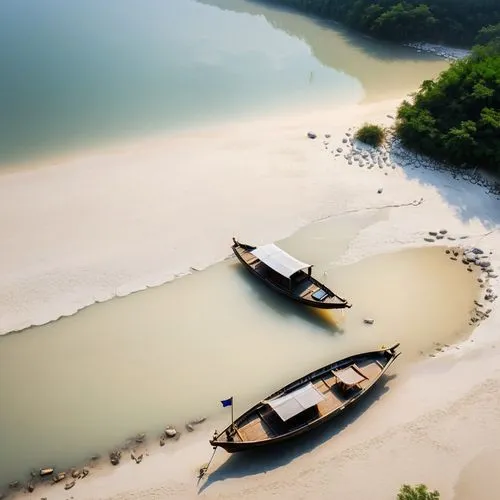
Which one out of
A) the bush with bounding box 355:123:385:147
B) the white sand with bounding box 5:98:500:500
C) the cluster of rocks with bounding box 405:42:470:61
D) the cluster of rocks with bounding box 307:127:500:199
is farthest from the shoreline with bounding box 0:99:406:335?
the cluster of rocks with bounding box 405:42:470:61

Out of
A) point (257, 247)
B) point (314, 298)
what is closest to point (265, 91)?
point (257, 247)

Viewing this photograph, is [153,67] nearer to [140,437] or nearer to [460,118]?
[460,118]

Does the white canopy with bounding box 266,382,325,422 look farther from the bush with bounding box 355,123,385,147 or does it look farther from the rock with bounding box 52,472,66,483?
the bush with bounding box 355,123,385,147

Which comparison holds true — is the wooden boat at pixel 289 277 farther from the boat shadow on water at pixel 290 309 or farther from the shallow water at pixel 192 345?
the shallow water at pixel 192 345

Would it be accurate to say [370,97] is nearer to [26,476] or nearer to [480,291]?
[480,291]

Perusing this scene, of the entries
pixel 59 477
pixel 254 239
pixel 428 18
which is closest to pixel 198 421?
pixel 59 477

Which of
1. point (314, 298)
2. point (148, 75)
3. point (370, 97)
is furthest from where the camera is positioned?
point (148, 75)
